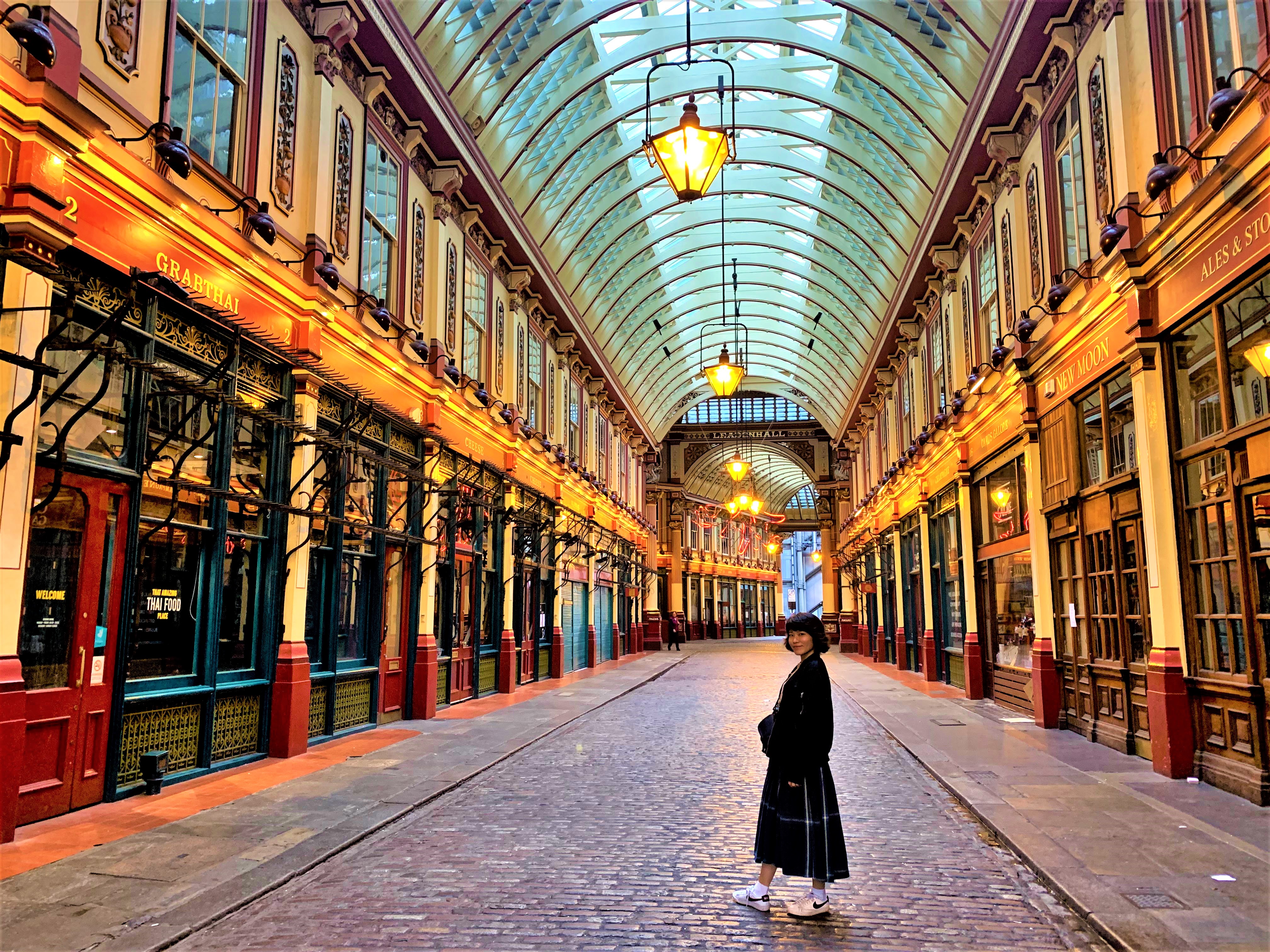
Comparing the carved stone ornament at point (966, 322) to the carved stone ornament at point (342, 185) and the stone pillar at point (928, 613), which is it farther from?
the carved stone ornament at point (342, 185)

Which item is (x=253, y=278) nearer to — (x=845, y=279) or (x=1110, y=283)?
(x=1110, y=283)

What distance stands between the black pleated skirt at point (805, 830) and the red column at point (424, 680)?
29.4ft

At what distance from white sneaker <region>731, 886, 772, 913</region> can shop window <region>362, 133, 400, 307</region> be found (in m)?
9.01

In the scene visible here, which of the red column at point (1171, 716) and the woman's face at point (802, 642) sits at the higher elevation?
the woman's face at point (802, 642)

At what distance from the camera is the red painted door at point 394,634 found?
12.5 metres

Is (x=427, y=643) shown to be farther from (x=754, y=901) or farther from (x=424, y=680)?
(x=754, y=901)

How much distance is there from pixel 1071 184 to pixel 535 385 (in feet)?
40.9

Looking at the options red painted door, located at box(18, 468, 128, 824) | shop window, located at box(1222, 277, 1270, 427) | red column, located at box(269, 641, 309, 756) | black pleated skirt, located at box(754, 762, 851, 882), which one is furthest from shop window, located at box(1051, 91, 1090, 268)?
red painted door, located at box(18, 468, 128, 824)

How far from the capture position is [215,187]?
8602 millimetres

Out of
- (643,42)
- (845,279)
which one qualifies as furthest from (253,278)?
(845,279)

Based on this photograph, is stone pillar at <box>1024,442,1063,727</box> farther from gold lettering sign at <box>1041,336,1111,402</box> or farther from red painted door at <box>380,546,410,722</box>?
red painted door at <box>380,546,410,722</box>

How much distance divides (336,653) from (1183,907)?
8973 millimetres

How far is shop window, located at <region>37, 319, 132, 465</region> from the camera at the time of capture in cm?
659

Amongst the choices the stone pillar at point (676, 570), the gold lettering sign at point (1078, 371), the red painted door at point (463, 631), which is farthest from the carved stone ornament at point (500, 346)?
the stone pillar at point (676, 570)
